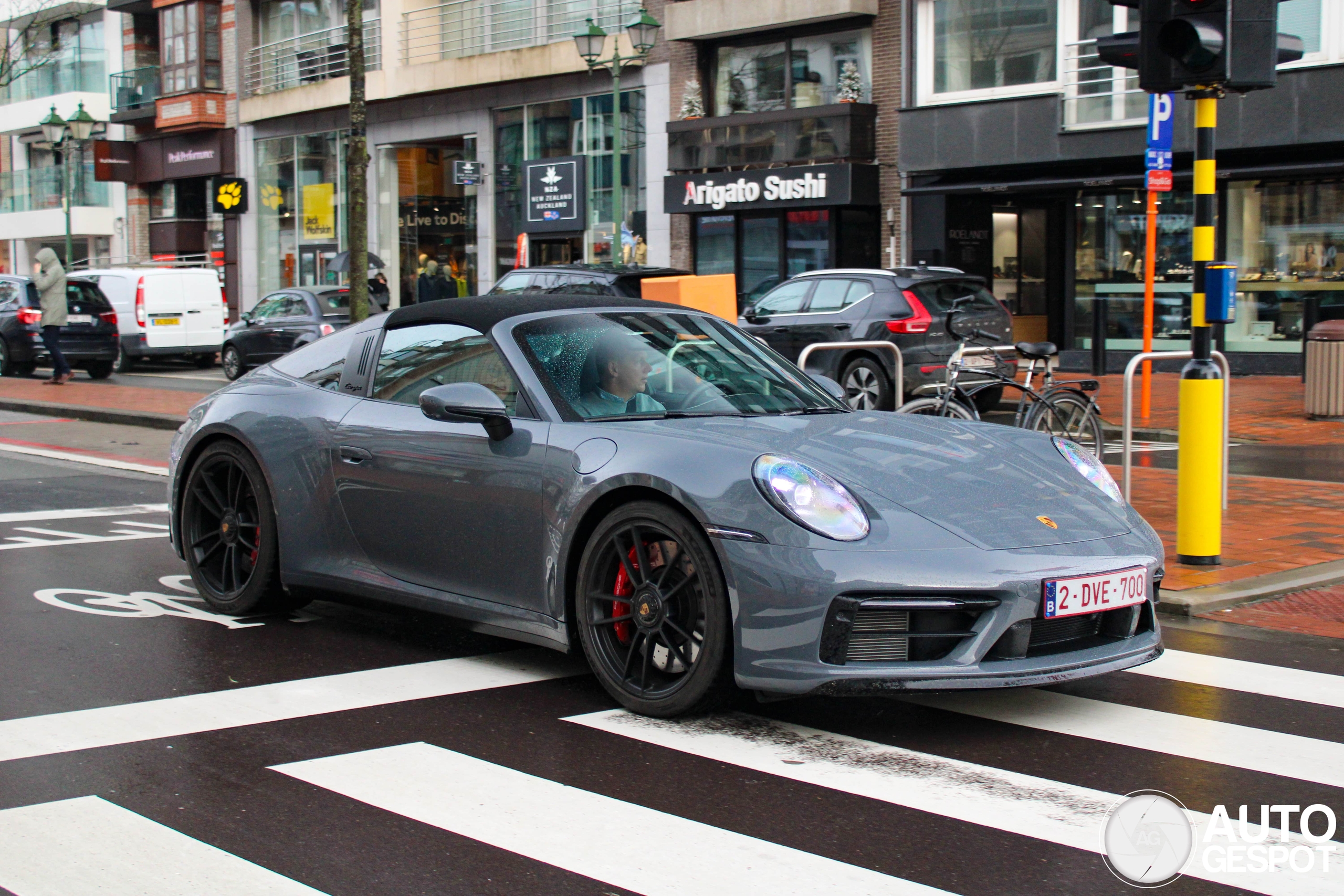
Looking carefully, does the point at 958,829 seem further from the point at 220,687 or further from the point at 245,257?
the point at 245,257

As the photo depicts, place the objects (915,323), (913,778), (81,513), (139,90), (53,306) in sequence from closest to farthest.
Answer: (913,778) < (81,513) < (915,323) < (53,306) < (139,90)

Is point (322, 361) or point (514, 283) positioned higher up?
point (514, 283)

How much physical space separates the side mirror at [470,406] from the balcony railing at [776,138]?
2027 centimetres

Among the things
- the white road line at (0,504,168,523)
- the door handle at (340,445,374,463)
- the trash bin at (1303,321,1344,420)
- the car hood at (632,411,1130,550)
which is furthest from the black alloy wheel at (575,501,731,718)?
the trash bin at (1303,321,1344,420)

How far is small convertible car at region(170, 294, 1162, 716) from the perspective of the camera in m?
4.36

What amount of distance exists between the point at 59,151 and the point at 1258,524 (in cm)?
4692

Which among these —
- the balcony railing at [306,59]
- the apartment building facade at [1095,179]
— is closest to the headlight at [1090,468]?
the apartment building facade at [1095,179]

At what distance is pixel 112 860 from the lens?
354 cm

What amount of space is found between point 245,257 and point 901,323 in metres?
28.8

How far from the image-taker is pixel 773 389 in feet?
18.7

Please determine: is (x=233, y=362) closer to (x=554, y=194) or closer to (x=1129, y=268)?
(x=554, y=194)

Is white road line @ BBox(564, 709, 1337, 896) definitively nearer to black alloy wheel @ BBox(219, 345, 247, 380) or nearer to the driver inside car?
the driver inside car

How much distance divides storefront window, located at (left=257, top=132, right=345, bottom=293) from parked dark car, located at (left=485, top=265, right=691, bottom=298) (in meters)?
18.8

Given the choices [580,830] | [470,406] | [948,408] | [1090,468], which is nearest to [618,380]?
[470,406]
